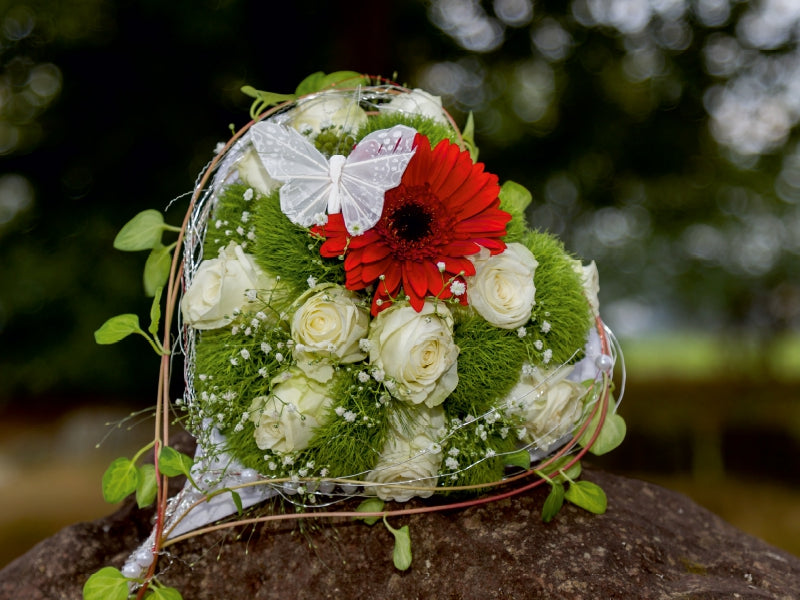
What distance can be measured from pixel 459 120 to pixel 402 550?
4.08m

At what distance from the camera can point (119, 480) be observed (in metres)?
1.51

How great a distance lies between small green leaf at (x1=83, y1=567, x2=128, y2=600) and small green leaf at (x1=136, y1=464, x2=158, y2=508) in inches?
6.3

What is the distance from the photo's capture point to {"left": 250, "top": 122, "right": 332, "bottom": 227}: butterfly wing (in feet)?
4.63

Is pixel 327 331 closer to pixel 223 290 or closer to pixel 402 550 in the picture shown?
pixel 223 290

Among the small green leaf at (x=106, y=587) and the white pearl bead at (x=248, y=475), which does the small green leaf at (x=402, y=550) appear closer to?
the white pearl bead at (x=248, y=475)

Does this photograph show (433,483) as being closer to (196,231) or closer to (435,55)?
(196,231)

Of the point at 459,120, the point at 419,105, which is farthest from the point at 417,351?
the point at 459,120

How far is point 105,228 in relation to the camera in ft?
14.8

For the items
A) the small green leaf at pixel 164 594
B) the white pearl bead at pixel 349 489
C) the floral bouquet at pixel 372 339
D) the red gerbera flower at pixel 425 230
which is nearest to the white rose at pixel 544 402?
the floral bouquet at pixel 372 339

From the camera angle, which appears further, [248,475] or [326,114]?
[326,114]

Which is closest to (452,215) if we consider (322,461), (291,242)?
(291,242)

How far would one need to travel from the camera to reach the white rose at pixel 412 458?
4.73 feet

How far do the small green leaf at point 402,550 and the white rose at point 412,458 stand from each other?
3.1 inches

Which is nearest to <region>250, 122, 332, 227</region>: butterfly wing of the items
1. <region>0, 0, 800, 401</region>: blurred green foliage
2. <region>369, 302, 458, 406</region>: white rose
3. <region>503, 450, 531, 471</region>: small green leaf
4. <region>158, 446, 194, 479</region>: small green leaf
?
<region>369, 302, 458, 406</region>: white rose
